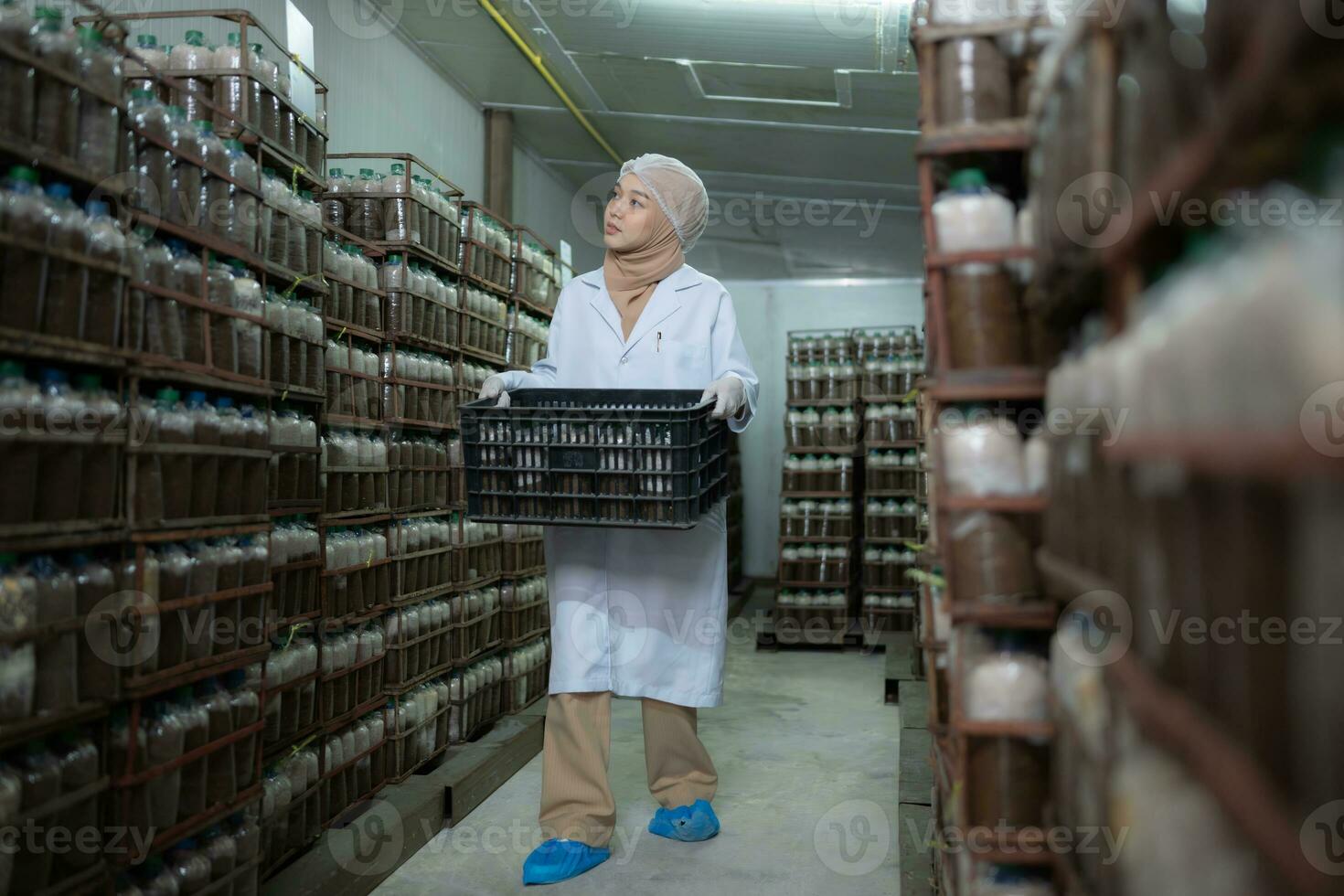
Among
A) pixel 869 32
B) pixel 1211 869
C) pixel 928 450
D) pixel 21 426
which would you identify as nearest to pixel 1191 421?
pixel 1211 869

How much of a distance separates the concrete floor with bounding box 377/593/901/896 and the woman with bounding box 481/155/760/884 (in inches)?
6.5

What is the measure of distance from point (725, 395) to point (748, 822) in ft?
6.21

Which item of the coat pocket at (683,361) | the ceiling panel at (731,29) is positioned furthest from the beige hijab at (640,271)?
the ceiling panel at (731,29)

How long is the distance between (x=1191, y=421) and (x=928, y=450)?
1.20 m

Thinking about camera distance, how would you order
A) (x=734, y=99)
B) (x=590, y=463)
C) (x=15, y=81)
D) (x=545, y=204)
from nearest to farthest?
(x=15, y=81) < (x=590, y=463) < (x=734, y=99) < (x=545, y=204)

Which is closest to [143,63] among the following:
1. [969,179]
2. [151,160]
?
[151,160]

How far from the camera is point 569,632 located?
12.3 ft

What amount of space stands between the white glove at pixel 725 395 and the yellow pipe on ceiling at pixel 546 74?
13.1 feet

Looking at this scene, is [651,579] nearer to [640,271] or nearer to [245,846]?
[640,271]

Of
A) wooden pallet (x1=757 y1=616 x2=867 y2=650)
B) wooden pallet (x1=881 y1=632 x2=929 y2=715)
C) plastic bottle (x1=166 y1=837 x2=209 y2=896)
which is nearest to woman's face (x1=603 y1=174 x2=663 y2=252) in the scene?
plastic bottle (x1=166 y1=837 x2=209 y2=896)

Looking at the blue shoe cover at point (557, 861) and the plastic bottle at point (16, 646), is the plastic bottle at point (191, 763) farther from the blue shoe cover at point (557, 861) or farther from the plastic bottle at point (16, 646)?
the blue shoe cover at point (557, 861)

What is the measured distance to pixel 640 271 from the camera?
3990 mm

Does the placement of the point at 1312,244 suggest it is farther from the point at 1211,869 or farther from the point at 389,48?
the point at 389,48

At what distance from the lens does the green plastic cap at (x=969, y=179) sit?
2.15 metres
